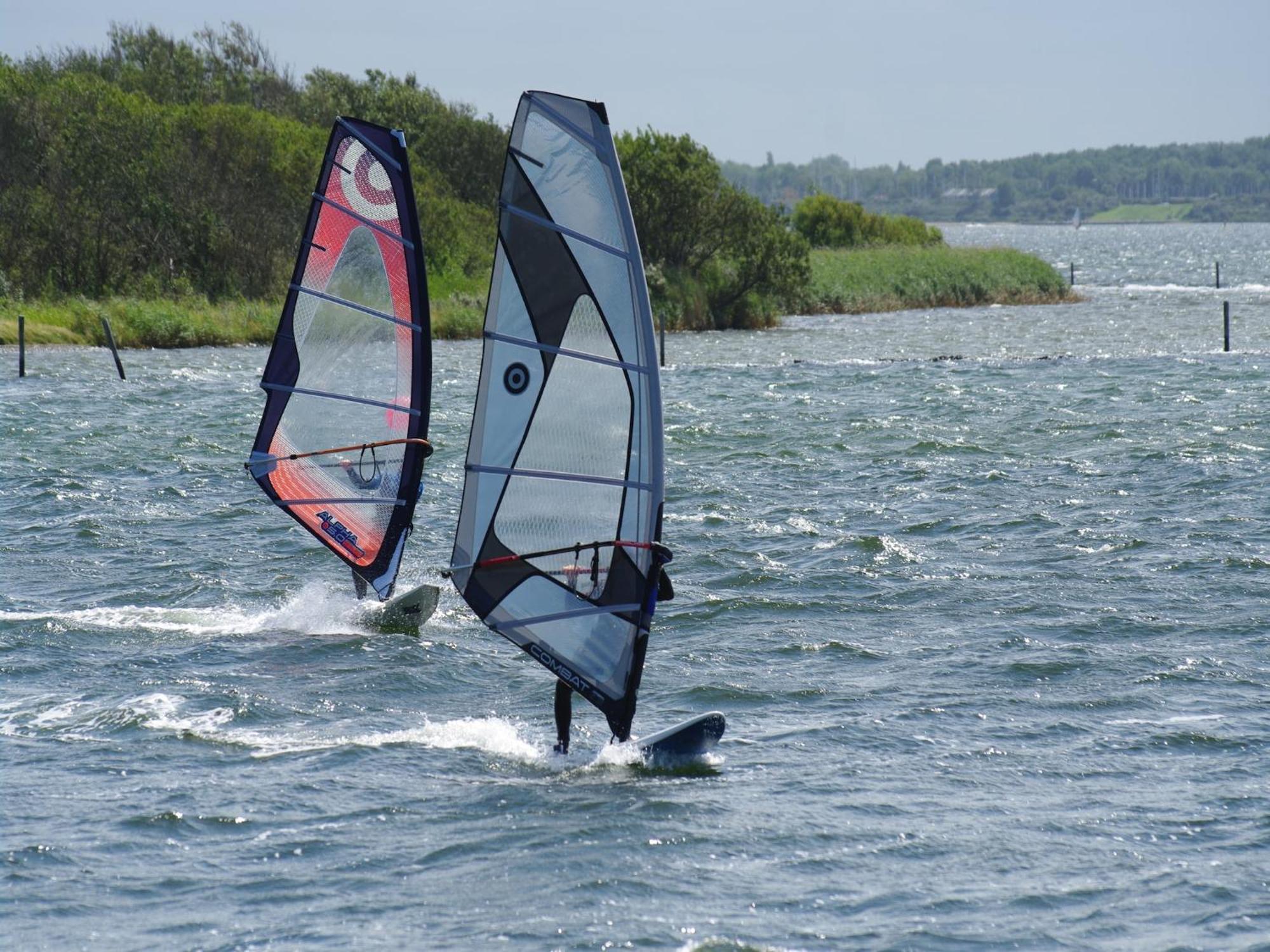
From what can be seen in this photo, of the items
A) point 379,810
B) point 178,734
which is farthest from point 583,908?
point 178,734

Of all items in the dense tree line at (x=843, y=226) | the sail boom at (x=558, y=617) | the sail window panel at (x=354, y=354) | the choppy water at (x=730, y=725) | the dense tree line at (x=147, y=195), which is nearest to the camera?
the choppy water at (x=730, y=725)

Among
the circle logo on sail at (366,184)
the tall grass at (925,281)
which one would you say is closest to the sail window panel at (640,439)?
the circle logo on sail at (366,184)

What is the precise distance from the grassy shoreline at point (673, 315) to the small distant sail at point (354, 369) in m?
23.8

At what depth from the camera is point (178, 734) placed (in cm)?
862

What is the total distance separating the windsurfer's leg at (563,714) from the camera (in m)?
8.13

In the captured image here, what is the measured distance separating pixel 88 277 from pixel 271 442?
3137cm

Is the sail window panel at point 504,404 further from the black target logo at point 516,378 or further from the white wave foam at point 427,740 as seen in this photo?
the white wave foam at point 427,740

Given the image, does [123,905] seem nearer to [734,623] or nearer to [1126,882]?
[1126,882]

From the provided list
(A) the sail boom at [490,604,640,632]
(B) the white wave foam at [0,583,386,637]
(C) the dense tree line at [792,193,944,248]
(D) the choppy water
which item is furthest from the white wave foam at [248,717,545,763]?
(C) the dense tree line at [792,193,944,248]

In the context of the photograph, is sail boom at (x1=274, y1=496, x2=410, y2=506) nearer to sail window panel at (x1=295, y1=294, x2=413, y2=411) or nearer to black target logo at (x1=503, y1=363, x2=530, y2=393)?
sail window panel at (x1=295, y1=294, x2=413, y2=411)

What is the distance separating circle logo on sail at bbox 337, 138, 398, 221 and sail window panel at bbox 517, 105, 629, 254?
11.4 ft

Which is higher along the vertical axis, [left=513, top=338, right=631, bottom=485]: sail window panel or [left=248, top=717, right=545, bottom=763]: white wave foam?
[left=513, top=338, right=631, bottom=485]: sail window panel

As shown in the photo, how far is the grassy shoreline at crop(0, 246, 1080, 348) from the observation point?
113ft

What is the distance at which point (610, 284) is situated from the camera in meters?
7.83
